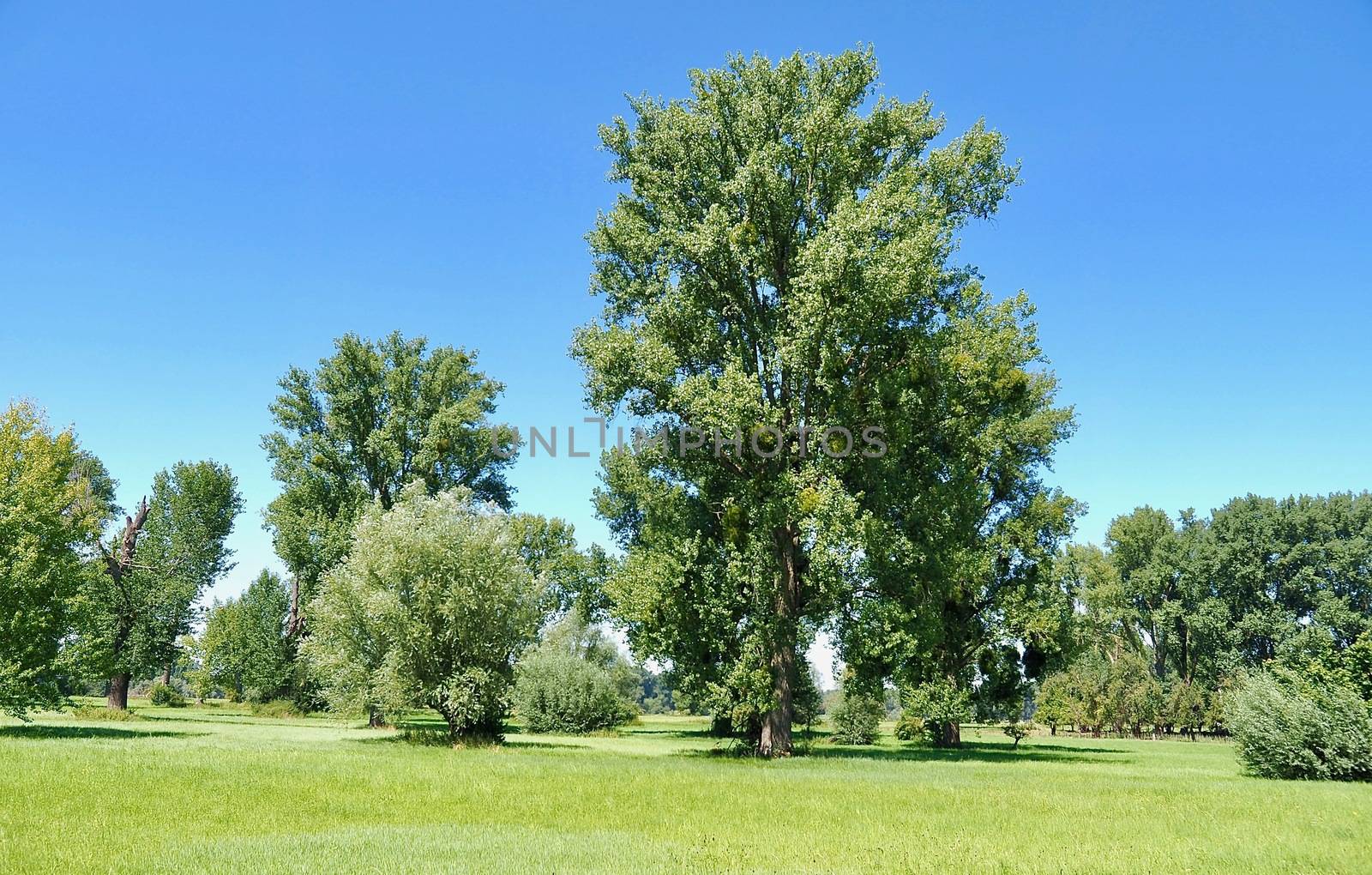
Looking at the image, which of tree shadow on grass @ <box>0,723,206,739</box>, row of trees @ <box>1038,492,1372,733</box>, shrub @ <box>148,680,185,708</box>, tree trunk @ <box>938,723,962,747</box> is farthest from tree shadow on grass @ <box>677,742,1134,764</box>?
shrub @ <box>148,680,185,708</box>

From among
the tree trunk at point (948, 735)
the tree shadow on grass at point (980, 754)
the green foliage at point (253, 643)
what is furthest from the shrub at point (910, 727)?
the green foliage at point (253, 643)

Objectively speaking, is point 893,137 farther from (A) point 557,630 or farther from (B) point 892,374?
(A) point 557,630

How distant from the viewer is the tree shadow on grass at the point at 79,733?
95.1 ft

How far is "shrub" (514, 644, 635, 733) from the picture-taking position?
47.9 metres

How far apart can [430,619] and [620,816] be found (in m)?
19.4

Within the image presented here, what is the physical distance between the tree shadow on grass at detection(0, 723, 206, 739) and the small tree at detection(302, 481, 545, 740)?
6.16m

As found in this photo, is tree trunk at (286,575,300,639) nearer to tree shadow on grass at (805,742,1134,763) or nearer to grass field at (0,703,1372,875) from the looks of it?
grass field at (0,703,1372,875)

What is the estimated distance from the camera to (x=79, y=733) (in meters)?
31.4

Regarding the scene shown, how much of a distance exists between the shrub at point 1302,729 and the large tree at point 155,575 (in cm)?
3993

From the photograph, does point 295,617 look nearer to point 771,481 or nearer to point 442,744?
point 442,744

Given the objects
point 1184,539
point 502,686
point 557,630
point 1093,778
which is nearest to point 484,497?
point 557,630

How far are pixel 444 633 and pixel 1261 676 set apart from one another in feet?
89.5

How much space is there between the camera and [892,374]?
2836 cm

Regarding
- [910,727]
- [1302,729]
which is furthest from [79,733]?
[1302,729]
